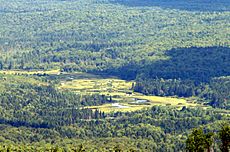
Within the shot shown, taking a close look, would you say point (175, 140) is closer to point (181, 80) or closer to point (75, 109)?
point (75, 109)

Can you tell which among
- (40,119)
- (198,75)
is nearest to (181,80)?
(198,75)

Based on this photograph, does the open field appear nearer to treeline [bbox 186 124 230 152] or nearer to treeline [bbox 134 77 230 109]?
treeline [bbox 134 77 230 109]

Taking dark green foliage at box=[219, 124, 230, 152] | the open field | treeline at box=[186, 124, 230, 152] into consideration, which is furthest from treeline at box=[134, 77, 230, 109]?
dark green foliage at box=[219, 124, 230, 152]

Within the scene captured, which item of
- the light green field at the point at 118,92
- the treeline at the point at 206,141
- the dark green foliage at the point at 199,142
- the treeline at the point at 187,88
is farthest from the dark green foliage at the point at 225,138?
the treeline at the point at 187,88

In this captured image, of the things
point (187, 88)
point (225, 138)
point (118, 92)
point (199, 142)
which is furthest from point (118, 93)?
point (225, 138)

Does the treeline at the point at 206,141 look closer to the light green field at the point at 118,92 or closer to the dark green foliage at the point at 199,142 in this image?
the dark green foliage at the point at 199,142

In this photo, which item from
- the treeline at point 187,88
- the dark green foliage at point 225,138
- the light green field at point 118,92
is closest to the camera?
the dark green foliage at point 225,138

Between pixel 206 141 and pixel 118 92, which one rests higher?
pixel 118 92

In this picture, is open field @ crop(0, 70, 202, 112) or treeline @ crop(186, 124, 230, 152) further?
open field @ crop(0, 70, 202, 112)

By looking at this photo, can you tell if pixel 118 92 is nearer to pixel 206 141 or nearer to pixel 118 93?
pixel 118 93

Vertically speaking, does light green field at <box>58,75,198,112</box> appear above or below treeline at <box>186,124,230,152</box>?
above

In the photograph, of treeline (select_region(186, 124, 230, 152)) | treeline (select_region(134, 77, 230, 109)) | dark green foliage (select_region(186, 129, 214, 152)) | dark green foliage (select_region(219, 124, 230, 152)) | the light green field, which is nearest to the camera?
dark green foliage (select_region(219, 124, 230, 152))
